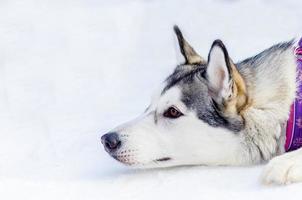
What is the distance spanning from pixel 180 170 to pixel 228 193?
1.41 feet

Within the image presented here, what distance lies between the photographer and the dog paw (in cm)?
344

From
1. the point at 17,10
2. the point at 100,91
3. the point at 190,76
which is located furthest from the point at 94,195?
the point at 17,10

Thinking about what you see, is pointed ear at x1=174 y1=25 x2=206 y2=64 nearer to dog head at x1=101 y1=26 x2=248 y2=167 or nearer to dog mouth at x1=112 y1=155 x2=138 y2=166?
dog head at x1=101 y1=26 x2=248 y2=167

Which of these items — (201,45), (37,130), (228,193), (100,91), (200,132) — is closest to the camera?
(228,193)

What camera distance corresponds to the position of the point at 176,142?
3.76 meters

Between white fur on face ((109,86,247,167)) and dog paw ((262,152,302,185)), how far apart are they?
12.0 inches

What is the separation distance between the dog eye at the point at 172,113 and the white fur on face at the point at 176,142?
0.01m

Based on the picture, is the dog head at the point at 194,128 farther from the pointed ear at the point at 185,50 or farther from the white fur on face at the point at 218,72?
the pointed ear at the point at 185,50

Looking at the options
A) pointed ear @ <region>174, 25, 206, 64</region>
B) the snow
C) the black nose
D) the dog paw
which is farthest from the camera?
pointed ear @ <region>174, 25, 206, 64</region>

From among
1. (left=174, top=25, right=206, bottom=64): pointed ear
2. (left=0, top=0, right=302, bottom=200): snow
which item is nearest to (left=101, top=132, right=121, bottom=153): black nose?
(left=0, top=0, right=302, bottom=200): snow

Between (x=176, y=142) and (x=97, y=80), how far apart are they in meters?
1.76

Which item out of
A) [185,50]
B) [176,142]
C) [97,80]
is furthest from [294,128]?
[97,80]

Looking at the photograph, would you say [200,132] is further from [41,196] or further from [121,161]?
[41,196]

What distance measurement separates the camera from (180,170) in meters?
3.83
